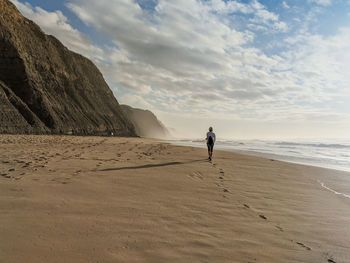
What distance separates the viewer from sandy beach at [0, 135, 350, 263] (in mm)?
2279

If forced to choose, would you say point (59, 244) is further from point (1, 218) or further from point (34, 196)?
point (34, 196)

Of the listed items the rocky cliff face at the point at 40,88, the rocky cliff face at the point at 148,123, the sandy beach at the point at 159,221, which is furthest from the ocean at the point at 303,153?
the rocky cliff face at the point at 148,123

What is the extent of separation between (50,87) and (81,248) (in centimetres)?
3796

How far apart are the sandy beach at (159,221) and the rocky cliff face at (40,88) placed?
24.1 meters

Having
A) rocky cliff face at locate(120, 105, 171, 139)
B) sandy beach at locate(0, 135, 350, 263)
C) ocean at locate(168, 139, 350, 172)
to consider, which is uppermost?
rocky cliff face at locate(120, 105, 171, 139)

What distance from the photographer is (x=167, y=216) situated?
3303 mm

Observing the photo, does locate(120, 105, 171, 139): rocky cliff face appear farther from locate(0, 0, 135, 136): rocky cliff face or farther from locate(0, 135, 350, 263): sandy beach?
locate(0, 135, 350, 263): sandy beach

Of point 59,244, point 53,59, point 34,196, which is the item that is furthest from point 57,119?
point 59,244

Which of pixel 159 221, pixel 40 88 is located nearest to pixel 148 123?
pixel 40 88

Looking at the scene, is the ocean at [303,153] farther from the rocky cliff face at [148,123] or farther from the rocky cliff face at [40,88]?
the rocky cliff face at [148,123]

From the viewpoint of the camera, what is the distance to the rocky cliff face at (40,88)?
85.5 feet

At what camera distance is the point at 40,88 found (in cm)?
3105

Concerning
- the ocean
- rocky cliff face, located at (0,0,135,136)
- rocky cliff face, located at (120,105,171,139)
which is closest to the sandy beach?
the ocean

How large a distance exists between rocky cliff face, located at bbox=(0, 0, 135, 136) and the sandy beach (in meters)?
24.1
